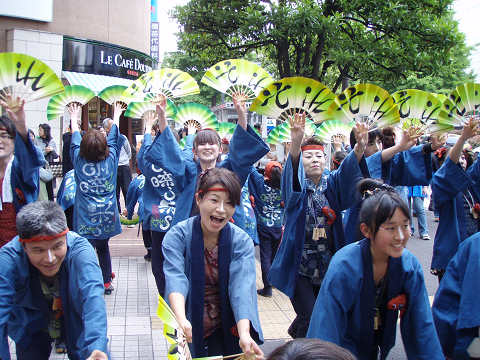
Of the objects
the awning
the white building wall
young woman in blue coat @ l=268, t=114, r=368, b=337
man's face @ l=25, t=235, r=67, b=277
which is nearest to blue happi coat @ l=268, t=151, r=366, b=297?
young woman in blue coat @ l=268, t=114, r=368, b=337

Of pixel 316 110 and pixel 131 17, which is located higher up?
pixel 131 17

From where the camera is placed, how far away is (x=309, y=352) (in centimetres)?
126

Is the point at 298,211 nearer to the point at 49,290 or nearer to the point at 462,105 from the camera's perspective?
the point at 49,290

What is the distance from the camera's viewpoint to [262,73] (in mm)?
4648

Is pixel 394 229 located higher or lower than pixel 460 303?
higher

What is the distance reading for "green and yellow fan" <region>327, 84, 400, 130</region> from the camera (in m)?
3.90

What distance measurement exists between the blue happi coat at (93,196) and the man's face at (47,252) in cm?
311

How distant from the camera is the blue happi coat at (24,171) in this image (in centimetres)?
368

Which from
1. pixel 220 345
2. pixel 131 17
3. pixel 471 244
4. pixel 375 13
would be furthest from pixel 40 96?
pixel 131 17

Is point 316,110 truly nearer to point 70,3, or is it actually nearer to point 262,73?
point 262,73

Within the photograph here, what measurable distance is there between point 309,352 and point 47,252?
4.98 ft

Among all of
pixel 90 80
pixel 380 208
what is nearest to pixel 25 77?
pixel 380 208

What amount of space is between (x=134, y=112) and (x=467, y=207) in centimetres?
369

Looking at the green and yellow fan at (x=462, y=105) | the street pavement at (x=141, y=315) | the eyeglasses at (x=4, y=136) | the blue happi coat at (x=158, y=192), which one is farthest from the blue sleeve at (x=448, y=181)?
the eyeglasses at (x=4, y=136)
